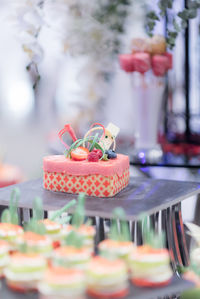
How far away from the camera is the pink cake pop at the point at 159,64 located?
2.61m

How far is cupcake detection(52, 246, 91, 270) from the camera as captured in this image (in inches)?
44.5

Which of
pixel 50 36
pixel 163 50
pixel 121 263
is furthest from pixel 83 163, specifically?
pixel 50 36

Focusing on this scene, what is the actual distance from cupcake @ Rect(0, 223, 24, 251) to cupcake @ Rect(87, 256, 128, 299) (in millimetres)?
290

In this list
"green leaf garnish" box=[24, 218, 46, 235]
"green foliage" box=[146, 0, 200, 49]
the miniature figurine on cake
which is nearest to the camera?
"green leaf garnish" box=[24, 218, 46, 235]

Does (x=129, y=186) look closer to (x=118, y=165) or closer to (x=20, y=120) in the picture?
(x=118, y=165)

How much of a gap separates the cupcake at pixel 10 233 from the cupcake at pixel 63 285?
0.26 m

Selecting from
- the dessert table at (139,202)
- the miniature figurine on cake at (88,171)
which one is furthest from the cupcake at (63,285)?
the miniature figurine on cake at (88,171)

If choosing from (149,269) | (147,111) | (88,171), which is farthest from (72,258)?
(147,111)

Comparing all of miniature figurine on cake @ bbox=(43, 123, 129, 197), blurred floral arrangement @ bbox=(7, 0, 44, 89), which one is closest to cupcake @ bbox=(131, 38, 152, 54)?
blurred floral arrangement @ bbox=(7, 0, 44, 89)

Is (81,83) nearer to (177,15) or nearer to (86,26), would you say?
(86,26)

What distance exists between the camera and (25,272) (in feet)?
3.73

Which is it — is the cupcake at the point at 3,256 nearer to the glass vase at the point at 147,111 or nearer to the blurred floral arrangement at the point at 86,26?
the glass vase at the point at 147,111

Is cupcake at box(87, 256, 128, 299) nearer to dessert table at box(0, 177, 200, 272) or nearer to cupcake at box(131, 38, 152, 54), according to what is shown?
dessert table at box(0, 177, 200, 272)

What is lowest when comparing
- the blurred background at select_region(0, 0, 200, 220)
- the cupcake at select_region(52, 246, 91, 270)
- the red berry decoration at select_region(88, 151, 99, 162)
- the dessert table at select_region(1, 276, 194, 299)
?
the dessert table at select_region(1, 276, 194, 299)
